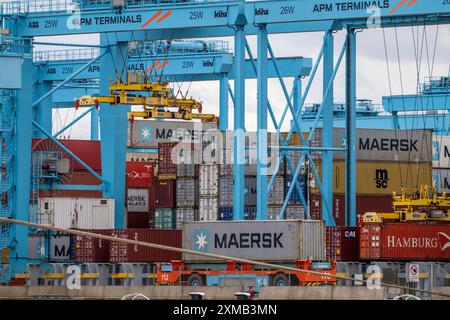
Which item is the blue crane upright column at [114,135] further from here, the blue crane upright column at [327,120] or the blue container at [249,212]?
the blue crane upright column at [327,120]

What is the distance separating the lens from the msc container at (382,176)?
182ft

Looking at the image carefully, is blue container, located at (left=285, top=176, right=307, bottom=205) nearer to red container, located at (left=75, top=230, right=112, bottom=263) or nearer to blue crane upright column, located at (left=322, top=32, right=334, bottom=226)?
blue crane upright column, located at (left=322, top=32, right=334, bottom=226)

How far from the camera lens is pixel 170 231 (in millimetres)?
46094

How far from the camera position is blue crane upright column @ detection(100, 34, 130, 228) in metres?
50.1

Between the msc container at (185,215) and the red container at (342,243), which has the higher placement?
Answer: the msc container at (185,215)

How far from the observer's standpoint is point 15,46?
46.2 m

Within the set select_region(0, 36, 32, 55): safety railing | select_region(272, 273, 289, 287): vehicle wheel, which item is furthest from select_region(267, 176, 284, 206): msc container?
select_region(0, 36, 32, 55): safety railing

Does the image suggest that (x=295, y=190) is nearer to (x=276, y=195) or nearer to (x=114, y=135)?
(x=276, y=195)

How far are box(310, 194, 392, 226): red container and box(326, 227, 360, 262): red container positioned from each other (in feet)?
34.3

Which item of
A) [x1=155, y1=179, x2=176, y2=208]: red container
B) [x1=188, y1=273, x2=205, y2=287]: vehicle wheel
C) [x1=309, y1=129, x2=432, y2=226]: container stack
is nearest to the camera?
[x1=188, y1=273, x2=205, y2=287]: vehicle wheel

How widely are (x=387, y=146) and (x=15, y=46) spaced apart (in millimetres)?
20428

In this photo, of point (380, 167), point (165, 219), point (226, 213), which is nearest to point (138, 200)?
point (165, 219)

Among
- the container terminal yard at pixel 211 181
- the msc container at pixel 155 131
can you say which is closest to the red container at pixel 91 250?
the container terminal yard at pixel 211 181

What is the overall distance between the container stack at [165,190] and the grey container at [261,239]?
11.2m
